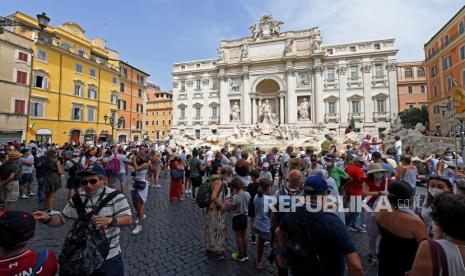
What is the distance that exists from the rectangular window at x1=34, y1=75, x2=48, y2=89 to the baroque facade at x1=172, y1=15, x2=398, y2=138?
1898 centimetres

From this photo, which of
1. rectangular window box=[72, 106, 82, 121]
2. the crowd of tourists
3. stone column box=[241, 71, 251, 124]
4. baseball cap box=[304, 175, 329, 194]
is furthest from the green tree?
rectangular window box=[72, 106, 82, 121]

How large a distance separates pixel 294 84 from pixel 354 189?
1155 inches

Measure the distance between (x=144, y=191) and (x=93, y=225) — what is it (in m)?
3.54

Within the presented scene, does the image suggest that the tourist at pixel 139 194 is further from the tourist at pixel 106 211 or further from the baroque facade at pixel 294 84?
the baroque facade at pixel 294 84

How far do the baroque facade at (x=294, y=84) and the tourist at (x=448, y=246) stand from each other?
2470 centimetres

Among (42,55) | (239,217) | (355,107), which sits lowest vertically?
(239,217)

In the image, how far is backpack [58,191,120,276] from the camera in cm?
188

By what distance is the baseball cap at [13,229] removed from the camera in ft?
4.73

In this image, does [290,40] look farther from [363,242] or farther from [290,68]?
[363,242]

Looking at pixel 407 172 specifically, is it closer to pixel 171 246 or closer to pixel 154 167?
pixel 171 246

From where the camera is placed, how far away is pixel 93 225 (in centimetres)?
197

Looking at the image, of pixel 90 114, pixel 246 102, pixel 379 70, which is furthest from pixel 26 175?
pixel 379 70

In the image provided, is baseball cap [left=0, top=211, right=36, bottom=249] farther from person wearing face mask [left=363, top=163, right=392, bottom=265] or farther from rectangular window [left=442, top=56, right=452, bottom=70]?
rectangular window [left=442, top=56, right=452, bottom=70]

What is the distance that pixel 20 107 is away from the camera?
891 inches
